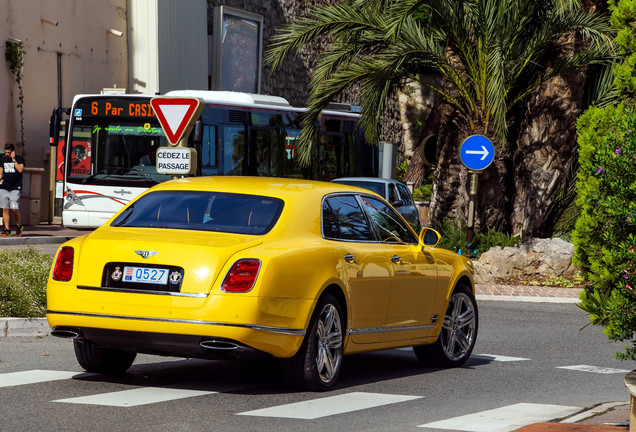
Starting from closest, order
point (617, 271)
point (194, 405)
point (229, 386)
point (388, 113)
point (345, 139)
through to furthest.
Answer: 1. point (617, 271)
2. point (194, 405)
3. point (229, 386)
4. point (345, 139)
5. point (388, 113)

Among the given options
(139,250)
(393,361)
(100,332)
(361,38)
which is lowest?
(393,361)

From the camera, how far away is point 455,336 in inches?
429

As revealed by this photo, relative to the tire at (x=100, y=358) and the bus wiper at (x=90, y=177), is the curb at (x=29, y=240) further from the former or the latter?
the tire at (x=100, y=358)

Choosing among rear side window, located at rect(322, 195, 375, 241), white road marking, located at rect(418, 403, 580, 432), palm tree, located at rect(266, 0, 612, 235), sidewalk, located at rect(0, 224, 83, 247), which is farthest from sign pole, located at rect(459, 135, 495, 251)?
white road marking, located at rect(418, 403, 580, 432)

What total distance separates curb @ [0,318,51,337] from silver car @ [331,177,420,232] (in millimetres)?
16183

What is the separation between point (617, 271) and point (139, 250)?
10.5 ft

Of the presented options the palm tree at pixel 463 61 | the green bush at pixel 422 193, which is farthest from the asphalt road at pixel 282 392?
the green bush at pixel 422 193

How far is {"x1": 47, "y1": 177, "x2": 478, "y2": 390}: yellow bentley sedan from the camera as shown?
809 cm

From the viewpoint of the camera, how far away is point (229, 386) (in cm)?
897

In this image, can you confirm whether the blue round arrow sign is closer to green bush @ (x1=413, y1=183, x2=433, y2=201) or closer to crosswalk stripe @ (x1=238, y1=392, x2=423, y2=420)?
crosswalk stripe @ (x1=238, y1=392, x2=423, y2=420)

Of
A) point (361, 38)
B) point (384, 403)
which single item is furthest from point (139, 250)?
point (361, 38)

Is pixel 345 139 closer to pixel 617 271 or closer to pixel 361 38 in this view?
pixel 361 38

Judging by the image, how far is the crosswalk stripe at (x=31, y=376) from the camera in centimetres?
878

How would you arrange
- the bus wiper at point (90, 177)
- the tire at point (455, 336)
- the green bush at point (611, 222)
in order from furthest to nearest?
the bus wiper at point (90, 177) < the tire at point (455, 336) < the green bush at point (611, 222)
